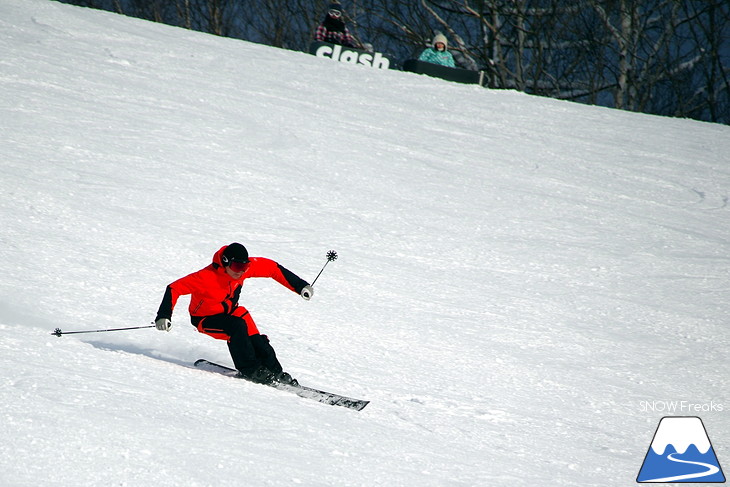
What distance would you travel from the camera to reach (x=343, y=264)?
25.3 feet

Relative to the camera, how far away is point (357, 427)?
421 cm

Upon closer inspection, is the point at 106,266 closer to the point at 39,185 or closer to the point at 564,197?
the point at 39,185

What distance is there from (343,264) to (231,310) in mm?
2736

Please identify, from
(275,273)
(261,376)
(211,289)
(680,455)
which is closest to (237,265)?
(211,289)

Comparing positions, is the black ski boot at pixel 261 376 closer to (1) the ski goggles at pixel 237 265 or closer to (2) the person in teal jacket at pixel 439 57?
(1) the ski goggles at pixel 237 265

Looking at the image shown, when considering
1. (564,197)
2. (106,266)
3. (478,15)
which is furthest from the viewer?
(478,15)

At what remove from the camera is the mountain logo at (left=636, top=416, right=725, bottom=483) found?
4.28 meters

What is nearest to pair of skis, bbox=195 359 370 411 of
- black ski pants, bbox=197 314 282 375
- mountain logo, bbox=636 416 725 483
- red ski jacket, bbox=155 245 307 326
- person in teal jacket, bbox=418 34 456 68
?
black ski pants, bbox=197 314 282 375

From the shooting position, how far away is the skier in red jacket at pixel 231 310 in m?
4.89

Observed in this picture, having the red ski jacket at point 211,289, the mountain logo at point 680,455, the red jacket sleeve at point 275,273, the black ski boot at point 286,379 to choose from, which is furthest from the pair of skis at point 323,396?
the mountain logo at point 680,455

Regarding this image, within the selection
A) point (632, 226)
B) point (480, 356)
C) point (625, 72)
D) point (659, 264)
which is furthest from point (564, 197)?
point (625, 72)

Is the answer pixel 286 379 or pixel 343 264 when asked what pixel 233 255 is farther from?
pixel 343 264

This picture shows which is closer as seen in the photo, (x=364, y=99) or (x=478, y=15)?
(x=364, y=99)

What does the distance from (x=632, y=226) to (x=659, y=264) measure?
116 centimetres
